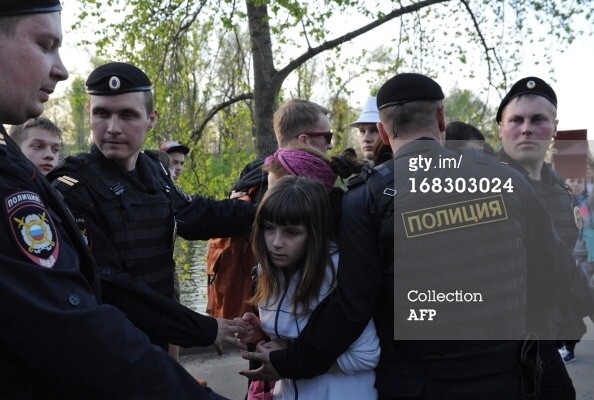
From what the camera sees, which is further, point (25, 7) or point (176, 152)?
point (176, 152)

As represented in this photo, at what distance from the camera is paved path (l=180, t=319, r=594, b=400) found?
4.88 metres

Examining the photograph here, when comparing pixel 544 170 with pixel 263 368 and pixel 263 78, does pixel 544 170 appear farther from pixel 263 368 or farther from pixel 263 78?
pixel 263 78

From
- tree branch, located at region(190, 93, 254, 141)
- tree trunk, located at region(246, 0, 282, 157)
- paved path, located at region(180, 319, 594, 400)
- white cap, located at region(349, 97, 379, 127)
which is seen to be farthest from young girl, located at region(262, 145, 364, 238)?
tree branch, located at region(190, 93, 254, 141)

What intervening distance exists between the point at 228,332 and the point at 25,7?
50.7 inches

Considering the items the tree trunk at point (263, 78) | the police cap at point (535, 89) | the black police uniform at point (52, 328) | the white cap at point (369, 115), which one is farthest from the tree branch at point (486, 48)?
the black police uniform at point (52, 328)

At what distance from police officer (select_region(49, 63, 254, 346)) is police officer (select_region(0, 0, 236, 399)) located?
35.3 inches

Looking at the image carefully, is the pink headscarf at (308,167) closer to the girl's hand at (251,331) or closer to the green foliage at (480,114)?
the girl's hand at (251,331)

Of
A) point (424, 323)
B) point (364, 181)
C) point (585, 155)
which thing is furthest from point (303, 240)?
point (585, 155)

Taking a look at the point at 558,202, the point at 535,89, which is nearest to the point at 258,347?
the point at 558,202

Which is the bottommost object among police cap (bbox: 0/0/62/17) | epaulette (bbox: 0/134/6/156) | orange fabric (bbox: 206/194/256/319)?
orange fabric (bbox: 206/194/256/319)

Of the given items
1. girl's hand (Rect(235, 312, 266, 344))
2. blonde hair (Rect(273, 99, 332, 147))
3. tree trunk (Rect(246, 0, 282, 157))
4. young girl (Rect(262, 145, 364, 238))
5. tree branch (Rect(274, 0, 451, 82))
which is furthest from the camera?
tree branch (Rect(274, 0, 451, 82))

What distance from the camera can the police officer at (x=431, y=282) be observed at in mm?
1996

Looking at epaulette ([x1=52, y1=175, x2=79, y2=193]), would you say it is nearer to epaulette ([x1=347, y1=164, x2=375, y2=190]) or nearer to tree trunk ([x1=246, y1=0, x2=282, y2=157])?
epaulette ([x1=347, y1=164, x2=375, y2=190])

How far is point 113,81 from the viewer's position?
8.25ft
